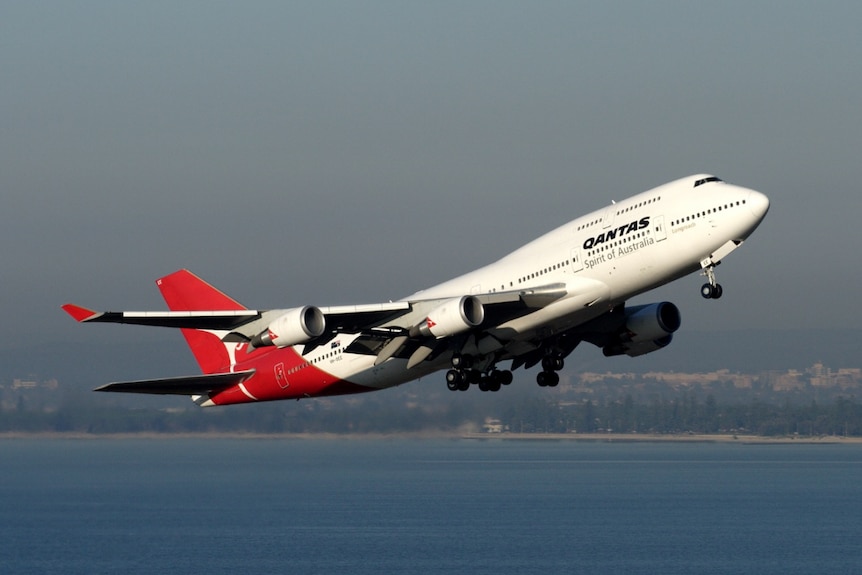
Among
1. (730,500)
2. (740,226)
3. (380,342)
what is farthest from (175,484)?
(740,226)

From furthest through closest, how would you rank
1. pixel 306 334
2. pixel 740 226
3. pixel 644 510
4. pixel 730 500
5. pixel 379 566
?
pixel 730 500
pixel 644 510
pixel 379 566
pixel 306 334
pixel 740 226

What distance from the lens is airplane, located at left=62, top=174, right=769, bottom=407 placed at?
122ft

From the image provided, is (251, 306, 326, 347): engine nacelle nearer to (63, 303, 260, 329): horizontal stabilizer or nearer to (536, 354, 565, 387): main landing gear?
(63, 303, 260, 329): horizontal stabilizer

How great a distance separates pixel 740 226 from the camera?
1433 inches

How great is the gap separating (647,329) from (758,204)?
34.1ft

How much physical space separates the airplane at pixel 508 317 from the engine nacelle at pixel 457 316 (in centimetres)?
5

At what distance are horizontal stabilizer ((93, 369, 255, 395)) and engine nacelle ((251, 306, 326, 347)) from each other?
862 centimetres

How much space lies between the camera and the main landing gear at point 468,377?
42.8m

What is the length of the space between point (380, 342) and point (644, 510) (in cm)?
12912

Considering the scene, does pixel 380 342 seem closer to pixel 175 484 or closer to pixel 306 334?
pixel 306 334

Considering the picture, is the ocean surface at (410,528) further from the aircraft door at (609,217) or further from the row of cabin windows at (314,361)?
the aircraft door at (609,217)

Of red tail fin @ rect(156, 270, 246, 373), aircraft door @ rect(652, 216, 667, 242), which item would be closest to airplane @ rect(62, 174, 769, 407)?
aircraft door @ rect(652, 216, 667, 242)

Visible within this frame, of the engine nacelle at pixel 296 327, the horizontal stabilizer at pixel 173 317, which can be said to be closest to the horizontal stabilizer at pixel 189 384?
the horizontal stabilizer at pixel 173 317

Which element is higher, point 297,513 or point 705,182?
point 705,182
